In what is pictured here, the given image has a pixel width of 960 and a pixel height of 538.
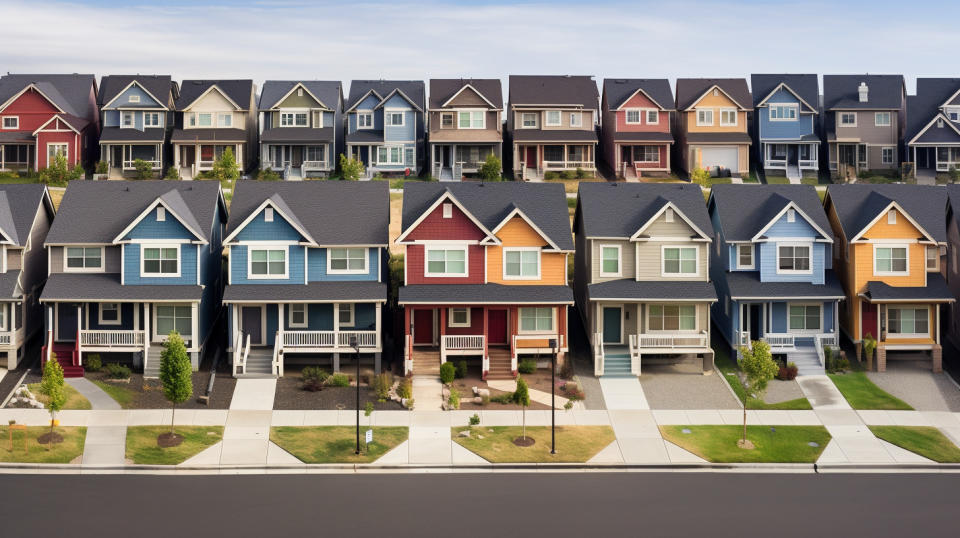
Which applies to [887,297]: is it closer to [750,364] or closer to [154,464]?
[750,364]

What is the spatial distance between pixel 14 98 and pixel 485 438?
51609 mm

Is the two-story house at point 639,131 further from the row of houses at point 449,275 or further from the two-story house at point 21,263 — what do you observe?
the two-story house at point 21,263

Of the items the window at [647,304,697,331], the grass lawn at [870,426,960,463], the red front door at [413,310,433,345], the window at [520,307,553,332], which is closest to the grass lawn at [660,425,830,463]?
the grass lawn at [870,426,960,463]

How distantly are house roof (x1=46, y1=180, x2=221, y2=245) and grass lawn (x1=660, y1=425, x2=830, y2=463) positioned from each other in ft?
77.5

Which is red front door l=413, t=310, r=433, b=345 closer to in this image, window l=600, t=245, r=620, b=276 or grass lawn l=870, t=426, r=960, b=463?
window l=600, t=245, r=620, b=276

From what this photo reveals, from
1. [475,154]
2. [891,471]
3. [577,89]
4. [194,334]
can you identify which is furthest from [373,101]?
[891,471]

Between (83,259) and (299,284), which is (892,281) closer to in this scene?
(299,284)

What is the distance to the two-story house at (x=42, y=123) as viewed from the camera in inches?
2921

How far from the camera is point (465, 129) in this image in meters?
75.8

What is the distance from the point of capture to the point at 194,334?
47.3 m

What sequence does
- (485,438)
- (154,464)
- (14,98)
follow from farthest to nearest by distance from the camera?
1. (14,98)
2. (485,438)
3. (154,464)

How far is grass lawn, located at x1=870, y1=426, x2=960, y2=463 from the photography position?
39750mm

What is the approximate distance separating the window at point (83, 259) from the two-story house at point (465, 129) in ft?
99.4

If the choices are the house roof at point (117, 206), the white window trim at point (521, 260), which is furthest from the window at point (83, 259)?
the white window trim at point (521, 260)
